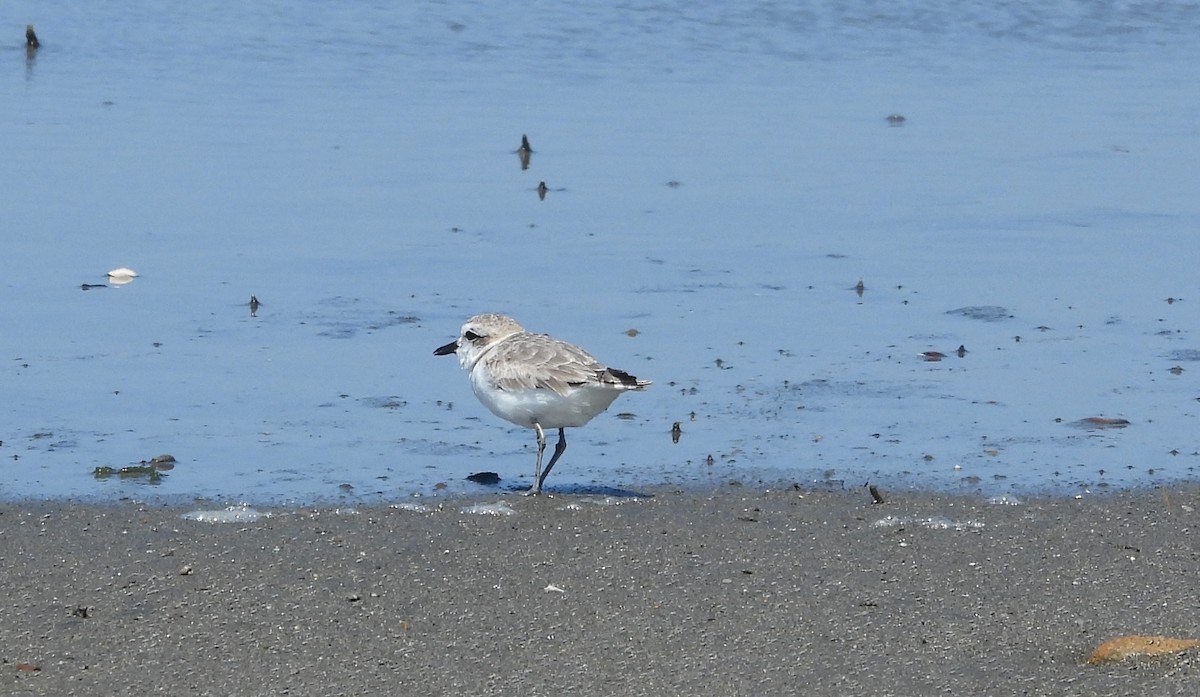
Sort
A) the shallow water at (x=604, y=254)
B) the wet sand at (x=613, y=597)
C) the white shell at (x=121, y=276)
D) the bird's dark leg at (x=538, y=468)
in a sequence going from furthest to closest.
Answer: the white shell at (x=121, y=276), the shallow water at (x=604, y=254), the bird's dark leg at (x=538, y=468), the wet sand at (x=613, y=597)

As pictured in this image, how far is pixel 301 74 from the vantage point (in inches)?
717

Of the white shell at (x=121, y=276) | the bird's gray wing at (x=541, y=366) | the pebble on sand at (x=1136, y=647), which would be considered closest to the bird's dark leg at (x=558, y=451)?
Answer: the bird's gray wing at (x=541, y=366)

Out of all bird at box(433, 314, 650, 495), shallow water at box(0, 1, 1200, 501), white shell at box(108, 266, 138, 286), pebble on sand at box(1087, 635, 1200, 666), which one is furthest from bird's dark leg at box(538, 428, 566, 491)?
white shell at box(108, 266, 138, 286)

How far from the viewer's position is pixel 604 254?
1140 centimetres

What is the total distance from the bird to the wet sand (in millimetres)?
437

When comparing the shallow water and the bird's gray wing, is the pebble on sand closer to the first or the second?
the shallow water

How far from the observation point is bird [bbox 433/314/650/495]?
289 inches

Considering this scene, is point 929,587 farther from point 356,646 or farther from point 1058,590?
point 356,646

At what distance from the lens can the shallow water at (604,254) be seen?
313 inches

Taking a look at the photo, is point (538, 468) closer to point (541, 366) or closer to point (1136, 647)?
point (541, 366)

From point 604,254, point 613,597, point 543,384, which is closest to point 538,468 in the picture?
point 543,384

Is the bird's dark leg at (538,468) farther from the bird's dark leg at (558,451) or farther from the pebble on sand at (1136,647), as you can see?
the pebble on sand at (1136,647)

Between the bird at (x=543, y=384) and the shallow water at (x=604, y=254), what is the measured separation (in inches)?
11.2

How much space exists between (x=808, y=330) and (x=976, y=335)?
89 centimetres
